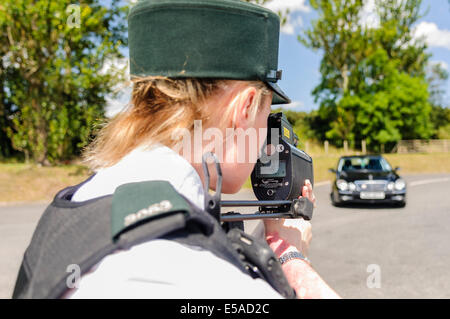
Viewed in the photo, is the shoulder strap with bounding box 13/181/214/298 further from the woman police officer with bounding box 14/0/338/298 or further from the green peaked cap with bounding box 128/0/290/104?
the green peaked cap with bounding box 128/0/290/104

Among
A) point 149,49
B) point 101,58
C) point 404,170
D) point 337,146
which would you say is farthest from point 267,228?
point 337,146

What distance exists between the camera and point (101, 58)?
16531 mm

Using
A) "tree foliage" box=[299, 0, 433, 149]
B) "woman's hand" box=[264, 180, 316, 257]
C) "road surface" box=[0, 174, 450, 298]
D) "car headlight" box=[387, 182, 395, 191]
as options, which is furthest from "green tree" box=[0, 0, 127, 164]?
"tree foliage" box=[299, 0, 433, 149]

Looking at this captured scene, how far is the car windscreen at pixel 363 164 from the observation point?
465 inches

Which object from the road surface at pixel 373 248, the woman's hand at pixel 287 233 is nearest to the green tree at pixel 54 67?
the road surface at pixel 373 248

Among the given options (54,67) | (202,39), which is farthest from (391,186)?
(54,67)

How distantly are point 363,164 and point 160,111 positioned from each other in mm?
11665

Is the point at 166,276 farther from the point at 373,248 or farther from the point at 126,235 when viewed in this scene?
the point at 373,248

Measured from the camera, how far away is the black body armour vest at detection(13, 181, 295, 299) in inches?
31.6

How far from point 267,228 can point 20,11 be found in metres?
17.6

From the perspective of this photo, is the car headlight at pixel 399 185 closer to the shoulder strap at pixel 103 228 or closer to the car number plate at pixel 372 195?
the car number plate at pixel 372 195

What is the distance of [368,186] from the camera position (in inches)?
428

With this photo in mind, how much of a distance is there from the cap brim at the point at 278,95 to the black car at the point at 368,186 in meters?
10.0

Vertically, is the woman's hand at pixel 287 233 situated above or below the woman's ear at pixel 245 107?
below
